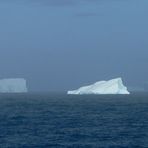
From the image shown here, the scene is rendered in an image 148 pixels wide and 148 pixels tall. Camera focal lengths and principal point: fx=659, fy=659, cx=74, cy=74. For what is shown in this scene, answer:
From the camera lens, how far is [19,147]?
4253 centimetres

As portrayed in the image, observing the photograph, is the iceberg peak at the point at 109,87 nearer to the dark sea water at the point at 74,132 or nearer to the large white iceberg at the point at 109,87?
the large white iceberg at the point at 109,87

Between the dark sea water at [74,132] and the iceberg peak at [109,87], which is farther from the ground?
the iceberg peak at [109,87]

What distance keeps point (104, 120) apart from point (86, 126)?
821cm

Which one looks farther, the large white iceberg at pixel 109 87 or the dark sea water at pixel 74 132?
the large white iceberg at pixel 109 87

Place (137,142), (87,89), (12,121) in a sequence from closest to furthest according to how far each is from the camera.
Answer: (137,142)
(12,121)
(87,89)

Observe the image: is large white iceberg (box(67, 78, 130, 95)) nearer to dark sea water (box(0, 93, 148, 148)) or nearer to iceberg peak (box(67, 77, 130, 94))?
iceberg peak (box(67, 77, 130, 94))

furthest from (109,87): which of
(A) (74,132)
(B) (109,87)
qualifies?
(A) (74,132)

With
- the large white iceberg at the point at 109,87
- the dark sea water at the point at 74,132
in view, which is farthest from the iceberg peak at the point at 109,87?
the dark sea water at the point at 74,132

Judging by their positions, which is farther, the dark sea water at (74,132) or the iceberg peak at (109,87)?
the iceberg peak at (109,87)

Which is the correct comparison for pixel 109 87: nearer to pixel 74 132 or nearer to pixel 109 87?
pixel 109 87

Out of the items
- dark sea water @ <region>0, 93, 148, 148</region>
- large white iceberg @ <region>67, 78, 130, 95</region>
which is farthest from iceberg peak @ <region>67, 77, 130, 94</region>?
dark sea water @ <region>0, 93, 148, 148</region>

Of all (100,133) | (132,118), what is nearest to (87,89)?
(132,118)

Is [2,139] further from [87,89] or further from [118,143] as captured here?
[87,89]

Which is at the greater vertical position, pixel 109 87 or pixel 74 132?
pixel 109 87
